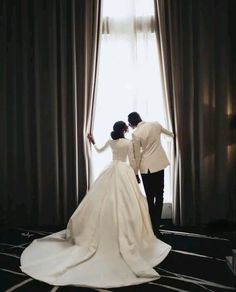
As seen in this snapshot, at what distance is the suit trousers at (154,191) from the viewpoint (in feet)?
12.6

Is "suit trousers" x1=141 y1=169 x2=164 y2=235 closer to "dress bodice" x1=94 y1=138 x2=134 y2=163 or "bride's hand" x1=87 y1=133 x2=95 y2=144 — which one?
"dress bodice" x1=94 y1=138 x2=134 y2=163

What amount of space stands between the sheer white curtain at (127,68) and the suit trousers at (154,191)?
51cm

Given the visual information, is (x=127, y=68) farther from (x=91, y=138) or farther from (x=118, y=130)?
(x=118, y=130)

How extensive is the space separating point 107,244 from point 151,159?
111cm

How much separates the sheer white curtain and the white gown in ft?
2.66

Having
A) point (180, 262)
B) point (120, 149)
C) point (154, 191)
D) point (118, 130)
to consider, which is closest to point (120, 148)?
point (120, 149)

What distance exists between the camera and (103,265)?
2818mm

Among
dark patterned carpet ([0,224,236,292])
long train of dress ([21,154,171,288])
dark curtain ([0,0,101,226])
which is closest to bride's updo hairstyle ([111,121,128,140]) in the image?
long train of dress ([21,154,171,288])

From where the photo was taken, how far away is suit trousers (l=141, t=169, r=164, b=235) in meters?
3.85

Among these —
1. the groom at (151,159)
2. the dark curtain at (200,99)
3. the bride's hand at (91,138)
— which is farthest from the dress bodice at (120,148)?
the dark curtain at (200,99)

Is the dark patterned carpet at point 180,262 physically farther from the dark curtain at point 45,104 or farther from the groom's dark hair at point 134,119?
the groom's dark hair at point 134,119

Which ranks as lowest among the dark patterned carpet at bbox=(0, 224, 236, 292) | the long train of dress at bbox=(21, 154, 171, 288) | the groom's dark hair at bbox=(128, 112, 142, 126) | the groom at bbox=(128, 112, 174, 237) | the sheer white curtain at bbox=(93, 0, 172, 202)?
the dark patterned carpet at bbox=(0, 224, 236, 292)

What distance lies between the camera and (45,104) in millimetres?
4289

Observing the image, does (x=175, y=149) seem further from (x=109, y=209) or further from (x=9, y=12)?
(x=9, y=12)
